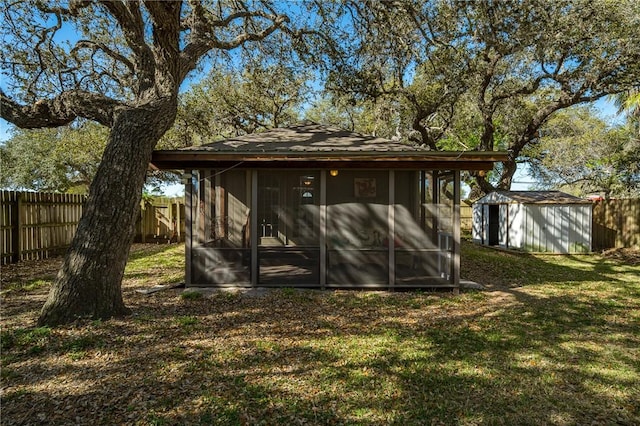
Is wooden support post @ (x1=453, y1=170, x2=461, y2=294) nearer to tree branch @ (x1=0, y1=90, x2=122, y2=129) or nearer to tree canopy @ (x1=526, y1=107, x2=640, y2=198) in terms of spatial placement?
tree branch @ (x1=0, y1=90, x2=122, y2=129)

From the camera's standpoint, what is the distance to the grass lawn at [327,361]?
8.84 ft

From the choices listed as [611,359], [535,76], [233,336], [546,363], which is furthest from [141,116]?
[535,76]

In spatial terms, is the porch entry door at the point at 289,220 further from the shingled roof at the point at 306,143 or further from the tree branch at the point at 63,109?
the tree branch at the point at 63,109

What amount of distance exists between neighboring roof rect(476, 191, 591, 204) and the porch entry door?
9.08m

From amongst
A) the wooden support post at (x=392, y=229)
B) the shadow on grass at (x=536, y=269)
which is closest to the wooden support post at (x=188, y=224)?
the wooden support post at (x=392, y=229)

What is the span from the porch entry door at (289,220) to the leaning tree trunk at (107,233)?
213cm

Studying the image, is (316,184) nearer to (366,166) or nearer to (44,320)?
(366,166)

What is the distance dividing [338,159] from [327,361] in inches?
133

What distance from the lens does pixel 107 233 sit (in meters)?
4.41

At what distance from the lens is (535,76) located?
11844 millimetres

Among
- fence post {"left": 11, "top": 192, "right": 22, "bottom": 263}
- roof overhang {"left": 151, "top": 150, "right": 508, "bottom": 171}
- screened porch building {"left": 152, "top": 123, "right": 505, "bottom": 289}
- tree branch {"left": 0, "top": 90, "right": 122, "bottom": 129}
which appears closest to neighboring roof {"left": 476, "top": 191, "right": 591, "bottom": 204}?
roof overhang {"left": 151, "top": 150, "right": 508, "bottom": 171}

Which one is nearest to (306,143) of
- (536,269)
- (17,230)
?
(536,269)

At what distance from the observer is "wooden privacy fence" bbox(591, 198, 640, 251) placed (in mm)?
12406

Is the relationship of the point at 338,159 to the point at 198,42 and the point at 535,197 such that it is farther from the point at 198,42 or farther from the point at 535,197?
the point at 535,197
